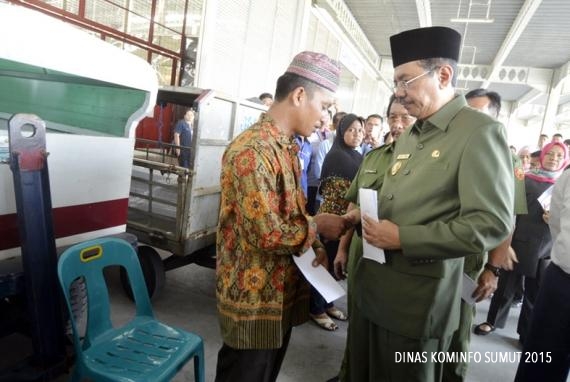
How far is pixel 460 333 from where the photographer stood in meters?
A: 1.84

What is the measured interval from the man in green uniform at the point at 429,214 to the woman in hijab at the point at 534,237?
2.39 m

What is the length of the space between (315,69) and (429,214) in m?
0.69

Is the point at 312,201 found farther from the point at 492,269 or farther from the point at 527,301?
the point at 492,269

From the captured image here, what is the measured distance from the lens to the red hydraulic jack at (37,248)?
1.45 metres

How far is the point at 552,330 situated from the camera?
6.53ft

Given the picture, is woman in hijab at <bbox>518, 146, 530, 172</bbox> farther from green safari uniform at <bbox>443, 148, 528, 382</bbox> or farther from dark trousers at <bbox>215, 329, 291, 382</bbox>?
dark trousers at <bbox>215, 329, 291, 382</bbox>

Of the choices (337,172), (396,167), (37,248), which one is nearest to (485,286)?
(396,167)

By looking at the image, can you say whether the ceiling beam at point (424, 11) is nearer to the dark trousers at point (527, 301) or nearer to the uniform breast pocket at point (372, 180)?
the dark trousers at point (527, 301)

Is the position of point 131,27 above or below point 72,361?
above

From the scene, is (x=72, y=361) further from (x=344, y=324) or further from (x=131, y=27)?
(x=131, y=27)

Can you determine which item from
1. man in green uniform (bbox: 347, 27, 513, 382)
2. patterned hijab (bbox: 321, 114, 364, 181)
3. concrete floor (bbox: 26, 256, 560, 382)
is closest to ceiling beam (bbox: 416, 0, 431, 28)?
patterned hijab (bbox: 321, 114, 364, 181)

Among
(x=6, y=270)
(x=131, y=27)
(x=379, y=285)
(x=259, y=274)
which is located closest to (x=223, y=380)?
(x=259, y=274)

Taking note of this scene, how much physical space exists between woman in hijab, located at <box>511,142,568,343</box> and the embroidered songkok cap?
2693mm

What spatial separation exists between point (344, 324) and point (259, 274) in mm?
2137
